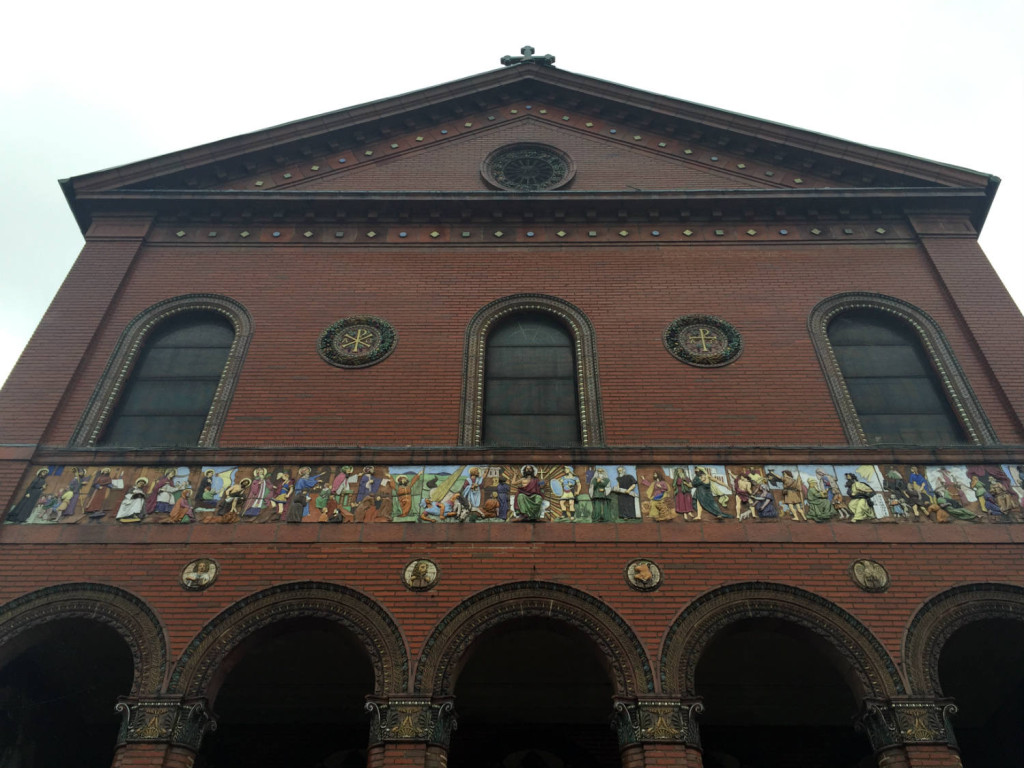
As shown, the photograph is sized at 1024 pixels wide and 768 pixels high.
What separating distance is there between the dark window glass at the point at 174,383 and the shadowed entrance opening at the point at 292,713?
12.0 ft

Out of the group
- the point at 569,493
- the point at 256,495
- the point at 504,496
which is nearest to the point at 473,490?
the point at 504,496

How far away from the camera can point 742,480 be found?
11172mm

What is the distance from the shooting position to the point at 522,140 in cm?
1688

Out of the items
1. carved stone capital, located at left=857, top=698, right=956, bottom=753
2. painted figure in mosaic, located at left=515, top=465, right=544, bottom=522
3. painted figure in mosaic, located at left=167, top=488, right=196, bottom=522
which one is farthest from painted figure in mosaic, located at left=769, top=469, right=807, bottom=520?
painted figure in mosaic, located at left=167, top=488, right=196, bottom=522

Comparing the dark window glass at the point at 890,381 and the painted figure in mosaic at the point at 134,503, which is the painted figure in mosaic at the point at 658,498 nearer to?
the dark window glass at the point at 890,381

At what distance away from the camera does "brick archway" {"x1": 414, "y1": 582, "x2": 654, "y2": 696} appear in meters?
9.55

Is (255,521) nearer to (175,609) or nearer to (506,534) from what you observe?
(175,609)

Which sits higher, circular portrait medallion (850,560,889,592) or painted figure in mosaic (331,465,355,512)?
painted figure in mosaic (331,465,355,512)

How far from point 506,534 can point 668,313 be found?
16.3 feet

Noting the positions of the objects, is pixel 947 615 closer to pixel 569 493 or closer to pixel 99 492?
pixel 569 493

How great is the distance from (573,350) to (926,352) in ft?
18.6

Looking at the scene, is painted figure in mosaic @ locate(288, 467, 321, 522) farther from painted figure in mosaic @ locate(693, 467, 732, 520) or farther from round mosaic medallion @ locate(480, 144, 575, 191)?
round mosaic medallion @ locate(480, 144, 575, 191)

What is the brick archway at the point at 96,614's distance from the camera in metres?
9.79

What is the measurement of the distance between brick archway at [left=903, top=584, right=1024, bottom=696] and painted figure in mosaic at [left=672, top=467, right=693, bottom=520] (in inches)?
115
